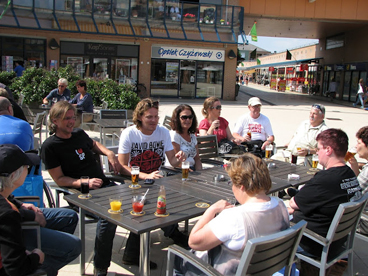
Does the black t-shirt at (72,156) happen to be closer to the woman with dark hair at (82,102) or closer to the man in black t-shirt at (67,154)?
the man in black t-shirt at (67,154)

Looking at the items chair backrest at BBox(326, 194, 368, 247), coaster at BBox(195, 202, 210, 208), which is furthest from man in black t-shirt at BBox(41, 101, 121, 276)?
chair backrest at BBox(326, 194, 368, 247)

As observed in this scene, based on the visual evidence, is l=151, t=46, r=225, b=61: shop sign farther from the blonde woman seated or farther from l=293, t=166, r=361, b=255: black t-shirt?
the blonde woman seated

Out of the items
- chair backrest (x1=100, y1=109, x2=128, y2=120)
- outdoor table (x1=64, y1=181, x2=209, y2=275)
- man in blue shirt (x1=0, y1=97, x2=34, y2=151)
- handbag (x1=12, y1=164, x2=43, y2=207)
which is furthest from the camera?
chair backrest (x1=100, y1=109, x2=128, y2=120)

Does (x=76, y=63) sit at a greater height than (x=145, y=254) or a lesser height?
greater

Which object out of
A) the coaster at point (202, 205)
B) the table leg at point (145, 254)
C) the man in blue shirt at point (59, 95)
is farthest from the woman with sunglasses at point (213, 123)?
the man in blue shirt at point (59, 95)

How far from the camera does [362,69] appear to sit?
24812 mm

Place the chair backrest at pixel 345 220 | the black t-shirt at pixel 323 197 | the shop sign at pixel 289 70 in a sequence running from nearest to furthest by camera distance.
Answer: the chair backrest at pixel 345 220, the black t-shirt at pixel 323 197, the shop sign at pixel 289 70

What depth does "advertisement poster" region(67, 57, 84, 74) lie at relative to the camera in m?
20.4

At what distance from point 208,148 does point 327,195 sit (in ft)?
8.99

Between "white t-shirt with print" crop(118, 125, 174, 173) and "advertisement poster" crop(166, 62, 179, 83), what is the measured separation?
18185mm

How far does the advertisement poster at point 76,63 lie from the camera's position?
20422mm

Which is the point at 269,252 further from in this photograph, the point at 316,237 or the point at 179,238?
the point at 179,238

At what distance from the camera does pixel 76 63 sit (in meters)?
20.6

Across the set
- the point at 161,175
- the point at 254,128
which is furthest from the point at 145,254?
the point at 254,128
